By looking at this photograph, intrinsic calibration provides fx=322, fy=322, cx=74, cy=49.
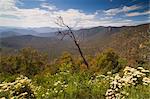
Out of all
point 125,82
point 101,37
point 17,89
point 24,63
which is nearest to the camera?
point 125,82

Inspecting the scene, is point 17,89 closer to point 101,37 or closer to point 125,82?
point 125,82

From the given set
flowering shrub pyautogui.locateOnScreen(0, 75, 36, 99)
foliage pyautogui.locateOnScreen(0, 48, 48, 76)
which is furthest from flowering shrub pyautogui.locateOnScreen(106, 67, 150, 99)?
foliage pyautogui.locateOnScreen(0, 48, 48, 76)

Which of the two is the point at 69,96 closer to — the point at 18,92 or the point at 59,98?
the point at 59,98

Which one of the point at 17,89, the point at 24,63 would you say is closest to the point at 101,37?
the point at 24,63

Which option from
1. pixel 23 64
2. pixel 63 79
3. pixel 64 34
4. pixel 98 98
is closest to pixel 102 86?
pixel 98 98

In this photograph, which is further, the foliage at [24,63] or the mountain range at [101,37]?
the foliage at [24,63]

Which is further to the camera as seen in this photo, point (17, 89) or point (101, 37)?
point (101, 37)

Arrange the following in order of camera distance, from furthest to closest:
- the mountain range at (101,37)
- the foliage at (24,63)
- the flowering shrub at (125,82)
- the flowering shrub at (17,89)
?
the foliage at (24,63)
the mountain range at (101,37)
the flowering shrub at (17,89)
the flowering shrub at (125,82)

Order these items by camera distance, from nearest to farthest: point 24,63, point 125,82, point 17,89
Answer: point 125,82
point 17,89
point 24,63

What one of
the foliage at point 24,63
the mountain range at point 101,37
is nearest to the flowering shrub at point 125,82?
the mountain range at point 101,37

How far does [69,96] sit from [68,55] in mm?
24701

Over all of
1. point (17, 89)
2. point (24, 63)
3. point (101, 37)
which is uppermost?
point (17, 89)

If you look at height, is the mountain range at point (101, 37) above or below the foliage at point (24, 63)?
above

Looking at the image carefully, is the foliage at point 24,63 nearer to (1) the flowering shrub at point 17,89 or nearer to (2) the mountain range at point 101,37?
(2) the mountain range at point 101,37
